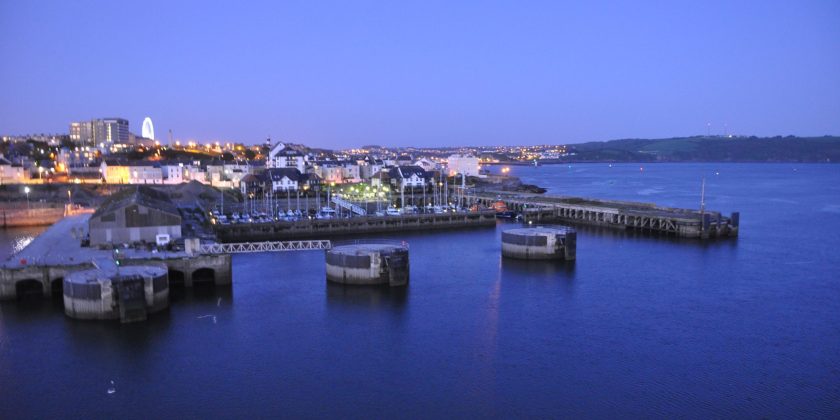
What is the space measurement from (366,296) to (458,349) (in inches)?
209

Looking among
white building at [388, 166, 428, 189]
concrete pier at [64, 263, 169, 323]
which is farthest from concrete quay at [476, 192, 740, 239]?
concrete pier at [64, 263, 169, 323]

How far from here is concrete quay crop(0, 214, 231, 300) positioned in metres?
18.9

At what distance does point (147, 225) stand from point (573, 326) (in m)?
15.0

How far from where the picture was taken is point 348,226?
1375 inches

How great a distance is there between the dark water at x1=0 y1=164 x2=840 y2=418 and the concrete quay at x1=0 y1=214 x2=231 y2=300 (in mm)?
821

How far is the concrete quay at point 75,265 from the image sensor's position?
61.9ft

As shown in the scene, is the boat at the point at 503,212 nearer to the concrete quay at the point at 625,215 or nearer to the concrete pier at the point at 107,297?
the concrete quay at the point at 625,215

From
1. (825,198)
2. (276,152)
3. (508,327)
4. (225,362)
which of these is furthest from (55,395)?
(825,198)

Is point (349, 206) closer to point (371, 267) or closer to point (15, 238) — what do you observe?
point (15, 238)

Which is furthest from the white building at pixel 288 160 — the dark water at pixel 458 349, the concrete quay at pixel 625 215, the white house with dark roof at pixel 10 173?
the dark water at pixel 458 349

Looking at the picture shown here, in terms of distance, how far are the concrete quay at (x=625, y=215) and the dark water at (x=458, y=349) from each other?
8.33 m

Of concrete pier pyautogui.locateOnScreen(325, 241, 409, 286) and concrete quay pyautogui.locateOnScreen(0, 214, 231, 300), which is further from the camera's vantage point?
concrete pier pyautogui.locateOnScreen(325, 241, 409, 286)

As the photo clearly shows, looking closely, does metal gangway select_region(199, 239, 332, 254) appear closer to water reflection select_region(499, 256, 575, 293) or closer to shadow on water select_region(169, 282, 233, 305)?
shadow on water select_region(169, 282, 233, 305)

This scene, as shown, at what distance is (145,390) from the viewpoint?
13109 millimetres
